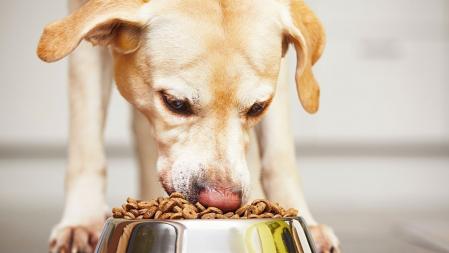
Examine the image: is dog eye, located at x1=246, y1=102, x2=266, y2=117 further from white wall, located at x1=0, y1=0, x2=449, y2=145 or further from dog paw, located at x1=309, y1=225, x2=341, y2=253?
white wall, located at x1=0, y1=0, x2=449, y2=145

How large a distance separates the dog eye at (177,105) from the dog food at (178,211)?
399 millimetres

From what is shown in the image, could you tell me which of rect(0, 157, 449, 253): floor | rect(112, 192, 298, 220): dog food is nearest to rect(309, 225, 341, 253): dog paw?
rect(0, 157, 449, 253): floor

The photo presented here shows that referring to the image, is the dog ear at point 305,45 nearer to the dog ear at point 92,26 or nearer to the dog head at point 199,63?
the dog head at point 199,63

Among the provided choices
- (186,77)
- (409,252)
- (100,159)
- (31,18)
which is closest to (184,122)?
(186,77)

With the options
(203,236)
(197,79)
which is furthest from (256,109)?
(203,236)

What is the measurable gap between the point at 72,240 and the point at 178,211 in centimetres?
64

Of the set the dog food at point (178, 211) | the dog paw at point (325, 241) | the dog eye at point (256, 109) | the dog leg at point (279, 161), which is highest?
the dog eye at point (256, 109)

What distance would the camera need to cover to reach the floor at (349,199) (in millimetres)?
2229

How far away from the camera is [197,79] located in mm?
1441

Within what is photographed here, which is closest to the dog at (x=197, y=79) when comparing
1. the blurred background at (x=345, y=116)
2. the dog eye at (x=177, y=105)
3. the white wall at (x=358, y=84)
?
the dog eye at (x=177, y=105)

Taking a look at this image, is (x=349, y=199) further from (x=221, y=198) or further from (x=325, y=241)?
(x=221, y=198)

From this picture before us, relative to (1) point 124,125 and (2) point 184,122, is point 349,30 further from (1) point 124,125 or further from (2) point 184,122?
(2) point 184,122

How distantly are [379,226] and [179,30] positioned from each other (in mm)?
1441

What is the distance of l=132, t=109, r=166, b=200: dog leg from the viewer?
6.80 feet
